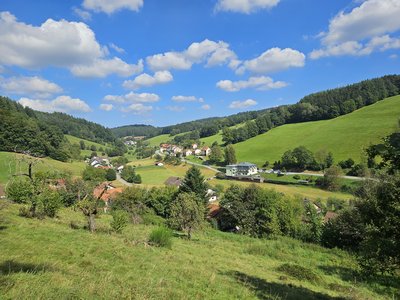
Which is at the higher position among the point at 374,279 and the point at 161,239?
the point at 161,239

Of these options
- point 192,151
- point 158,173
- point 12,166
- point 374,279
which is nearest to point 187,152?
point 192,151

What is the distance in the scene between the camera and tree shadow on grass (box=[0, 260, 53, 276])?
325 inches

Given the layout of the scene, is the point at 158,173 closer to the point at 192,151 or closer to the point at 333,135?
the point at 192,151

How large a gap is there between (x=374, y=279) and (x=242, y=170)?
89813mm

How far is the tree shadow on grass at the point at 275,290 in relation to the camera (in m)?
11.4

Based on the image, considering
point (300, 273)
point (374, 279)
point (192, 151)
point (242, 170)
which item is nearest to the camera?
point (300, 273)

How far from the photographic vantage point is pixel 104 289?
289 inches

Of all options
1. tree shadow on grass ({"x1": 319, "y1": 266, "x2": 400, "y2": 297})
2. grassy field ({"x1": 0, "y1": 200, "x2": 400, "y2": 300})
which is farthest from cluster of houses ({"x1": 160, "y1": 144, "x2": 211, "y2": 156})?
grassy field ({"x1": 0, "y1": 200, "x2": 400, "y2": 300})

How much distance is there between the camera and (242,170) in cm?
10775

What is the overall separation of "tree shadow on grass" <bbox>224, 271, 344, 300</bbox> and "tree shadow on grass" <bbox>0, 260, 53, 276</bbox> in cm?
745

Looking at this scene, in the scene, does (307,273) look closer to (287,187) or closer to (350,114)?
(287,187)

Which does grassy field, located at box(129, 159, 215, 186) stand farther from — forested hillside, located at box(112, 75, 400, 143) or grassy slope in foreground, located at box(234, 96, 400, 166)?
forested hillside, located at box(112, 75, 400, 143)

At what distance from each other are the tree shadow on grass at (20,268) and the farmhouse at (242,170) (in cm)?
9801

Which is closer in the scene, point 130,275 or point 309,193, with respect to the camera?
point 130,275
